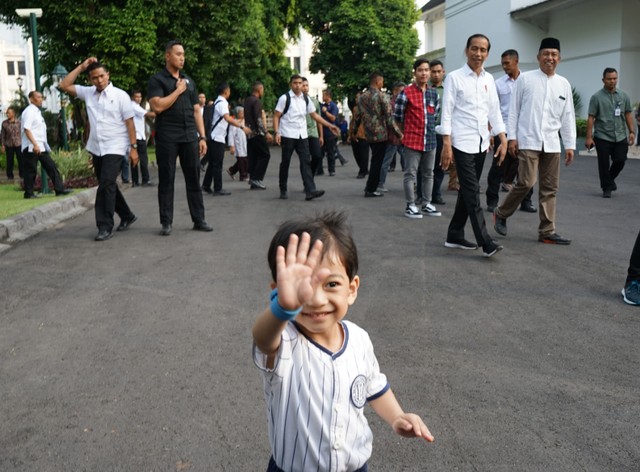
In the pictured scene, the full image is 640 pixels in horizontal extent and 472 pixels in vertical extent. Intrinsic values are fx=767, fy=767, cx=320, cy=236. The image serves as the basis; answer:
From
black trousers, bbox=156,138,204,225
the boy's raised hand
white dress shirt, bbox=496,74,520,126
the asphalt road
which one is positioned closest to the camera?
the boy's raised hand

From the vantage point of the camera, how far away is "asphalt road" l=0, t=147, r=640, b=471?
3.31 m

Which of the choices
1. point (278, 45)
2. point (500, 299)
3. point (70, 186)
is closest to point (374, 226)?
point (500, 299)

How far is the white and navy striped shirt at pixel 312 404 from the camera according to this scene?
2.10 m

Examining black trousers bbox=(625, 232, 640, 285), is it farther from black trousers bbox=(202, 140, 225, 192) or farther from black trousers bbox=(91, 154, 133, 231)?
black trousers bbox=(202, 140, 225, 192)

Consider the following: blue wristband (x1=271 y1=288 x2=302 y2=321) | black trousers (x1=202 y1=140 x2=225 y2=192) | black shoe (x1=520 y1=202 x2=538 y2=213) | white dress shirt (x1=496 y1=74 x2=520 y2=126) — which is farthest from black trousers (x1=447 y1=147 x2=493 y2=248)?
black trousers (x1=202 y1=140 x2=225 y2=192)

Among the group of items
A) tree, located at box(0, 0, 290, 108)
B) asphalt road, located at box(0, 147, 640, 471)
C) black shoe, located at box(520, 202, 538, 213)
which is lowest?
asphalt road, located at box(0, 147, 640, 471)

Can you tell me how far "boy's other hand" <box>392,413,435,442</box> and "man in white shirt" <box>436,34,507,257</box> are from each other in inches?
215

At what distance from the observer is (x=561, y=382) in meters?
4.08

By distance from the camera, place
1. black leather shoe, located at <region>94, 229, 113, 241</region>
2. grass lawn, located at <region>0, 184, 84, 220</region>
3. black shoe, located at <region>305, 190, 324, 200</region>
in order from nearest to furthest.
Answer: black leather shoe, located at <region>94, 229, 113, 241</region> → grass lawn, located at <region>0, 184, 84, 220</region> → black shoe, located at <region>305, 190, 324, 200</region>

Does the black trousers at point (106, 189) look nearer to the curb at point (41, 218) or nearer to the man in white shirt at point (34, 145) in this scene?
the curb at point (41, 218)

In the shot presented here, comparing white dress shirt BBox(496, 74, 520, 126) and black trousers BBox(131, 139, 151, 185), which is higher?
white dress shirt BBox(496, 74, 520, 126)

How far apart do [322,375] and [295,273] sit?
1.59 ft

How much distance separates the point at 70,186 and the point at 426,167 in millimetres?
8568

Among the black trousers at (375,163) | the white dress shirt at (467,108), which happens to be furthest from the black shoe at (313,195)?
the white dress shirt at (467,108)
